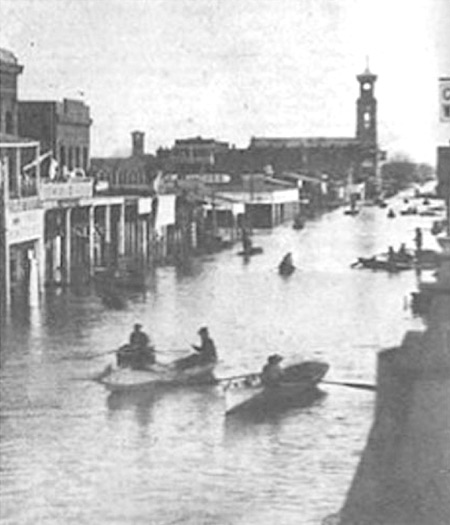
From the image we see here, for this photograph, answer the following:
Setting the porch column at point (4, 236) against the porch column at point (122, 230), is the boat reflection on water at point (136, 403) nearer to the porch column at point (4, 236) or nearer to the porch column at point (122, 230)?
the porch column at point (4, 236)

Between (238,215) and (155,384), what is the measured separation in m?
15.7

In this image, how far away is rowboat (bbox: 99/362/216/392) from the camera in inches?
304

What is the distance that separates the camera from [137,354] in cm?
836

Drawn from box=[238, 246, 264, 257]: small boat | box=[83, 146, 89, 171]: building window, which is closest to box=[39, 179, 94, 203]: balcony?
box=[238, 246, 264, 257]: small boat

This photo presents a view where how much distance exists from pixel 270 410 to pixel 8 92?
434 inches

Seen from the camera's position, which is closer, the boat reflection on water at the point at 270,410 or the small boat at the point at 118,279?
the boat reflection on water at the point at 270,410

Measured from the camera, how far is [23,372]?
28.5 ft

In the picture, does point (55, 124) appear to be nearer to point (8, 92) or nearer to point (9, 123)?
point (9, 123)

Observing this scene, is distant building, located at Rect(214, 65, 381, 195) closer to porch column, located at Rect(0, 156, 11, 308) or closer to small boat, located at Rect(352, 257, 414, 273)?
small boat, located at Rect(352, 257, 414, 273)

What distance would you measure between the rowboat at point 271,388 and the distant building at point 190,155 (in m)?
18.8

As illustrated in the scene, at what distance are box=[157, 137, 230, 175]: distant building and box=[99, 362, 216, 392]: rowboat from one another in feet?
60.5

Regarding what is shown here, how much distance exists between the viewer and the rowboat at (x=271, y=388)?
7148 millimetres

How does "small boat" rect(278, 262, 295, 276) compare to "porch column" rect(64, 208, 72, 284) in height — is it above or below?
below

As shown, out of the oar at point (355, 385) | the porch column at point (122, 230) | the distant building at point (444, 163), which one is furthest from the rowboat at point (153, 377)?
the porch column at point (122, 230)
